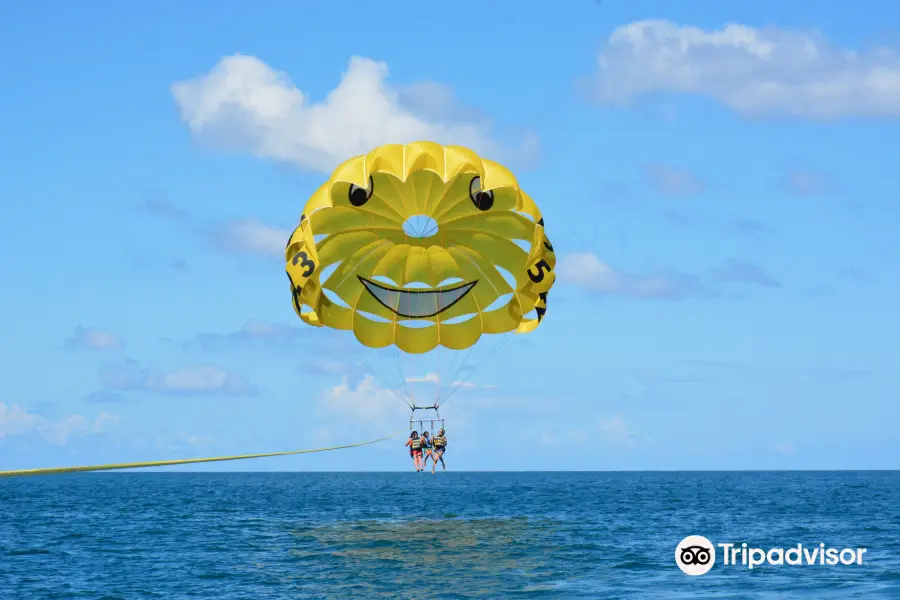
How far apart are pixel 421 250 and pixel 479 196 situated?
10.8 ft

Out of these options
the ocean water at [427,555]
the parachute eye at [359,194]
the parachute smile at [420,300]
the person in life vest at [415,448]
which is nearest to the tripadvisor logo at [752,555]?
Result: the ocean water at [427,555]

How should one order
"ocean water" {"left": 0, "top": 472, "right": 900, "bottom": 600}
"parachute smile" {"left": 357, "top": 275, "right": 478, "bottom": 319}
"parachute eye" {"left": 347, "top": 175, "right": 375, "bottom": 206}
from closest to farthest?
"ocean water" {"left": 0, "top": 472, "right": 900, "bottom": 600}
"parachute eye" {"left": 347, "top": 175, "right": 375, "bottom": 206}
"parachute smile" {"left": 357, "top": 275, "right": 478, "bottom": 319}

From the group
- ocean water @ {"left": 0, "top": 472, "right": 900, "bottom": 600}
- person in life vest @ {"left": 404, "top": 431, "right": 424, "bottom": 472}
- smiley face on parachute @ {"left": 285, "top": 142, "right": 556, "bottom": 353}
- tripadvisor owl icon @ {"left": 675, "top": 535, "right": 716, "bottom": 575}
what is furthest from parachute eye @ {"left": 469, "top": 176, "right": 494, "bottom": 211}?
tripadvisor owl icon @ {"left": 675, "top": 535, "right": 716, "bottom": 575}

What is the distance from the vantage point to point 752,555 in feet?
110

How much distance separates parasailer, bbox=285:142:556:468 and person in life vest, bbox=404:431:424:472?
38 centimetres

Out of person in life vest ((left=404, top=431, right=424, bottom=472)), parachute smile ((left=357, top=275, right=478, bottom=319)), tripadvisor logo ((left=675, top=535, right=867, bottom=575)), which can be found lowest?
tripadvisor logo ((left=675, top=535, right=867, bottom=575))

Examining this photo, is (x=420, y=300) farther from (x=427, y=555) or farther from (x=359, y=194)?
(x=427, y=555)

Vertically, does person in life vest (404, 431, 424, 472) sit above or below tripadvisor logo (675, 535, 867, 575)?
above

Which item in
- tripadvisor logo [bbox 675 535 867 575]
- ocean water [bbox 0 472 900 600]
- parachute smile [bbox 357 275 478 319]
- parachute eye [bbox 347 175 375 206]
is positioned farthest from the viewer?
parachute smile [bbox 357 275 478 319]

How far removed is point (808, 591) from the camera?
85.4ft

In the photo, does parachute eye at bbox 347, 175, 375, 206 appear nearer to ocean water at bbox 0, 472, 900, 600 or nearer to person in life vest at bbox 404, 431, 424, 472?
person in life vest at bbox 404, 431, 424, 472

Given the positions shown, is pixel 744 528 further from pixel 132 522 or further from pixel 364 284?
pixel 132 522

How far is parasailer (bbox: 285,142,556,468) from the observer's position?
29.0 meters

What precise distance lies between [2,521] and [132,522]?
22.9ft
